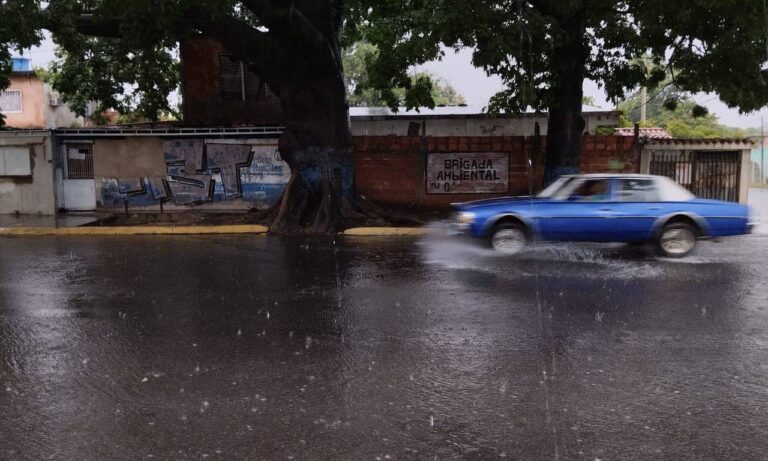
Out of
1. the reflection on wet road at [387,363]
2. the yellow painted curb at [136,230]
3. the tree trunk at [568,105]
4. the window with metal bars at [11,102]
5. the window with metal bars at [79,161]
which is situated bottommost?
the reflection on wet road at [387,363]

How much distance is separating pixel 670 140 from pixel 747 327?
13.4 m

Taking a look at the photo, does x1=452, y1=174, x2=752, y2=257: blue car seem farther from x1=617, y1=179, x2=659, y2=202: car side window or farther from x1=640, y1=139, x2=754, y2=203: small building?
x1=640, y1=139, x2=754, y2=203: small building

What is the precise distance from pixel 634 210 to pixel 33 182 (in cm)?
1645

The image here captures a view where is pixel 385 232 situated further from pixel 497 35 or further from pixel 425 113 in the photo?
pixel 425 113

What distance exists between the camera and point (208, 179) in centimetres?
1930

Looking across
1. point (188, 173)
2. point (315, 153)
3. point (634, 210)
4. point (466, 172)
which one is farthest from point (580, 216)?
point (188, 173)

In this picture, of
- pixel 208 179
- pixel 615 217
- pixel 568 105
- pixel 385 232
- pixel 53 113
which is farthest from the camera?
pixel 53 113

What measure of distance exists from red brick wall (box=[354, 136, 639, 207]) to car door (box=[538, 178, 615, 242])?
7985 mm

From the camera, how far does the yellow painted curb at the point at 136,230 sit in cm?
1530

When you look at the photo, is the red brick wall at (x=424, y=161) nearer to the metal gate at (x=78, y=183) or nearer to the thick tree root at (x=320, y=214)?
the thick tree root at (x=320, y=214)

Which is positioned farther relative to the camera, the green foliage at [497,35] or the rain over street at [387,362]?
the green foliage at [497,35]

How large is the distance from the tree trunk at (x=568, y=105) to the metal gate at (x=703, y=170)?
379 centimetres

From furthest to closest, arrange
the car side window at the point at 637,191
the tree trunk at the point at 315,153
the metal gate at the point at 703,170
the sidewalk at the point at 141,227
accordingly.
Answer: the metal gate at the point at 703,170
the tree trunk at the point at 315,153
the sidewalk at the point at 141,227
the car side window at the point at 637,191

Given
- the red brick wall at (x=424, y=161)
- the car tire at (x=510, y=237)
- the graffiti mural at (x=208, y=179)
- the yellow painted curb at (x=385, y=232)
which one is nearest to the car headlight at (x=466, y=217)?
the car tire at (x=510, y=237)
